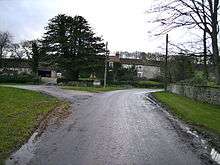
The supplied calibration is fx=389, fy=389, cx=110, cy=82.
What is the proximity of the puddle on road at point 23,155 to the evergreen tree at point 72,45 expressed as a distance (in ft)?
218

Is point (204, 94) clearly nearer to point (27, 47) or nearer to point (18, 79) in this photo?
point (18, 79)

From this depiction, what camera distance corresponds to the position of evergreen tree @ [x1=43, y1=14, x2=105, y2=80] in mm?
77062

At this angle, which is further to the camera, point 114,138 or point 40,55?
point 40,55

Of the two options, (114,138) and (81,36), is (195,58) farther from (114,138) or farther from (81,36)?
(81,36)

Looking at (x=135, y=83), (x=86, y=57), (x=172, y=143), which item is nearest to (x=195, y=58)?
(x=172, y=143)

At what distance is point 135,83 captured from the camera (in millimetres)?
90375

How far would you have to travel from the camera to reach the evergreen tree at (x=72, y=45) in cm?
7706

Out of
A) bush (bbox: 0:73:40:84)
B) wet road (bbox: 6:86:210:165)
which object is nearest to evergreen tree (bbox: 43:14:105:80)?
bush (bbox: 0:73:40:84)

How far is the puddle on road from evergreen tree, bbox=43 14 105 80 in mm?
66294

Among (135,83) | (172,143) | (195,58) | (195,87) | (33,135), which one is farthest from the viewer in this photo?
(135,83)

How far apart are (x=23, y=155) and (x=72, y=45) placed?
Answer: 68313 mm

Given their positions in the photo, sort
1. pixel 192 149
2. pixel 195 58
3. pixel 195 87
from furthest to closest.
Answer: pixel 195 87 < pixel 195 58 < pixel 192 149

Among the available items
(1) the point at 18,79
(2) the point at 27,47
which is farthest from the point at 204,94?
(2) the point at 27,47

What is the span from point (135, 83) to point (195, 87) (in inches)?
2174
